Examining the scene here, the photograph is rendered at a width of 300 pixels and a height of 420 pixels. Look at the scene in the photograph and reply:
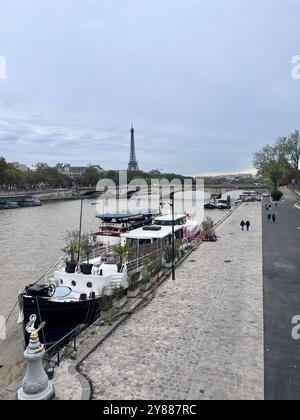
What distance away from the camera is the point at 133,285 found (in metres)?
12.9

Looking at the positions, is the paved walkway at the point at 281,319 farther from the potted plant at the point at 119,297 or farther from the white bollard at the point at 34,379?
the potted plant at the point at 119,297

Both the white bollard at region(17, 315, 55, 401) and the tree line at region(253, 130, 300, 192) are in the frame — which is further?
the tree line at region(253, 130, 300, 192)

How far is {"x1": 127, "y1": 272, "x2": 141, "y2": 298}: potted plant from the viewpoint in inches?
492

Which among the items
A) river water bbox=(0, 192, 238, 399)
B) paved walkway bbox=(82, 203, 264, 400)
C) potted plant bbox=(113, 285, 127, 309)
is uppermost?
potted plant bbox=(113, 285, 127, 309)

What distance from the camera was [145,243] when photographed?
674 inches

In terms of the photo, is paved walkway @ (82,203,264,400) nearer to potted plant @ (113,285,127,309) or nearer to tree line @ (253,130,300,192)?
potted plant @ (113,285,127,309)

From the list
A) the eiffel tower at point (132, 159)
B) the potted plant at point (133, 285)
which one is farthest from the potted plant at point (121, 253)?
the eiffel tower at point (132, 159)

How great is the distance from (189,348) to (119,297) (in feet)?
13.1

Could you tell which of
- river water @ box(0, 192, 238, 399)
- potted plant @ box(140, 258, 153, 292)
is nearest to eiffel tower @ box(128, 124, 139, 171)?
river water @ box(0, 192, 238, 399)

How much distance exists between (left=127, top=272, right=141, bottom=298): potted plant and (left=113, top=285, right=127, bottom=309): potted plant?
0.38 meters

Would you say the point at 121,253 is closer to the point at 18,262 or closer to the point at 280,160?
the point at 18,262

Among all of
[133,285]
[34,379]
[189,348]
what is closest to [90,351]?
[34,379]

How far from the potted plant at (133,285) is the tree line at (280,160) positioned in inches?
2524

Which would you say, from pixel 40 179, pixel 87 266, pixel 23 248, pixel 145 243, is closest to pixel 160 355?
pixel 87 266
